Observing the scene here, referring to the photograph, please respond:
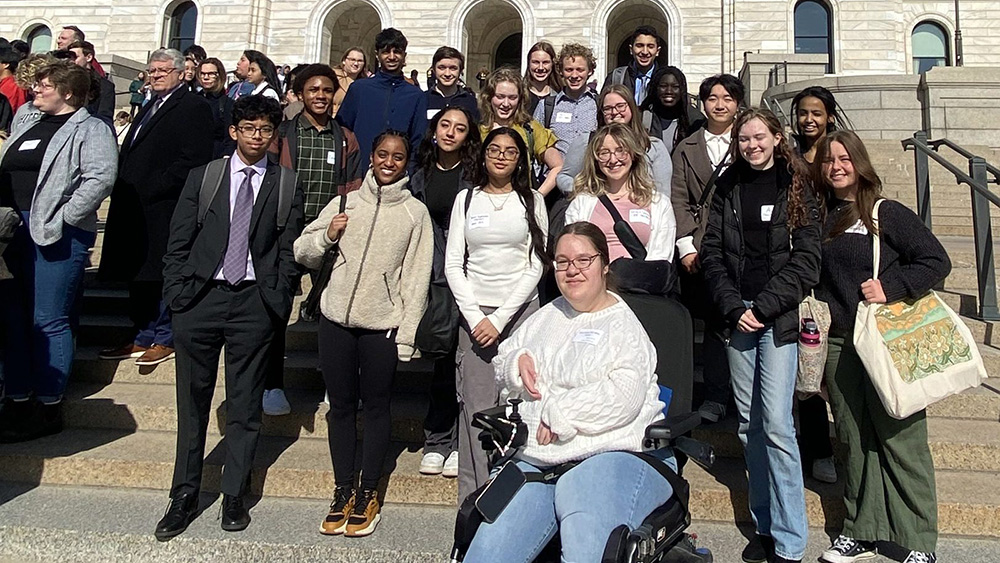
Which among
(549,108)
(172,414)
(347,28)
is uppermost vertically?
(347,28)

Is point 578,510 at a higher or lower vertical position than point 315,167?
lower

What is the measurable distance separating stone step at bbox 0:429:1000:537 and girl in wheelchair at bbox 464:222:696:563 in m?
1.25

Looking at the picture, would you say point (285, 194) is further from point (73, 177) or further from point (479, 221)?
point (73, 177)

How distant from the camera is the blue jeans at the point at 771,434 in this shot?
113 inches

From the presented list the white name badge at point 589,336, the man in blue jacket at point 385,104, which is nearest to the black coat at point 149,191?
the man in blue jacket at point 385,104

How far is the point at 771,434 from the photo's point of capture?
9.61 feet

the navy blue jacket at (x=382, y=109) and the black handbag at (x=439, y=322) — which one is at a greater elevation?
the navy blue jacket at (x=382, y=109)

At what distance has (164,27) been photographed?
2206cm

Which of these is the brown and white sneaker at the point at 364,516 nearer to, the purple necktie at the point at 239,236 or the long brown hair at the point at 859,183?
the purple necktie at the point at 239,236

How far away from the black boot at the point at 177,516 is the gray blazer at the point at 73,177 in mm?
1764

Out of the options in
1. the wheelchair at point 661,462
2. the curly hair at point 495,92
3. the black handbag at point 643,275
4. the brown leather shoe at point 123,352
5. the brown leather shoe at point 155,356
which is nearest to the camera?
the wheelchair at point 661,462

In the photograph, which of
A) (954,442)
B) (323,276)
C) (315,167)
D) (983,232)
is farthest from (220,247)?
(983,232)

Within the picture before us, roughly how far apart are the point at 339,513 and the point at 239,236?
1.52m

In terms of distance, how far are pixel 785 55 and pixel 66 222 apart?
15.2m
